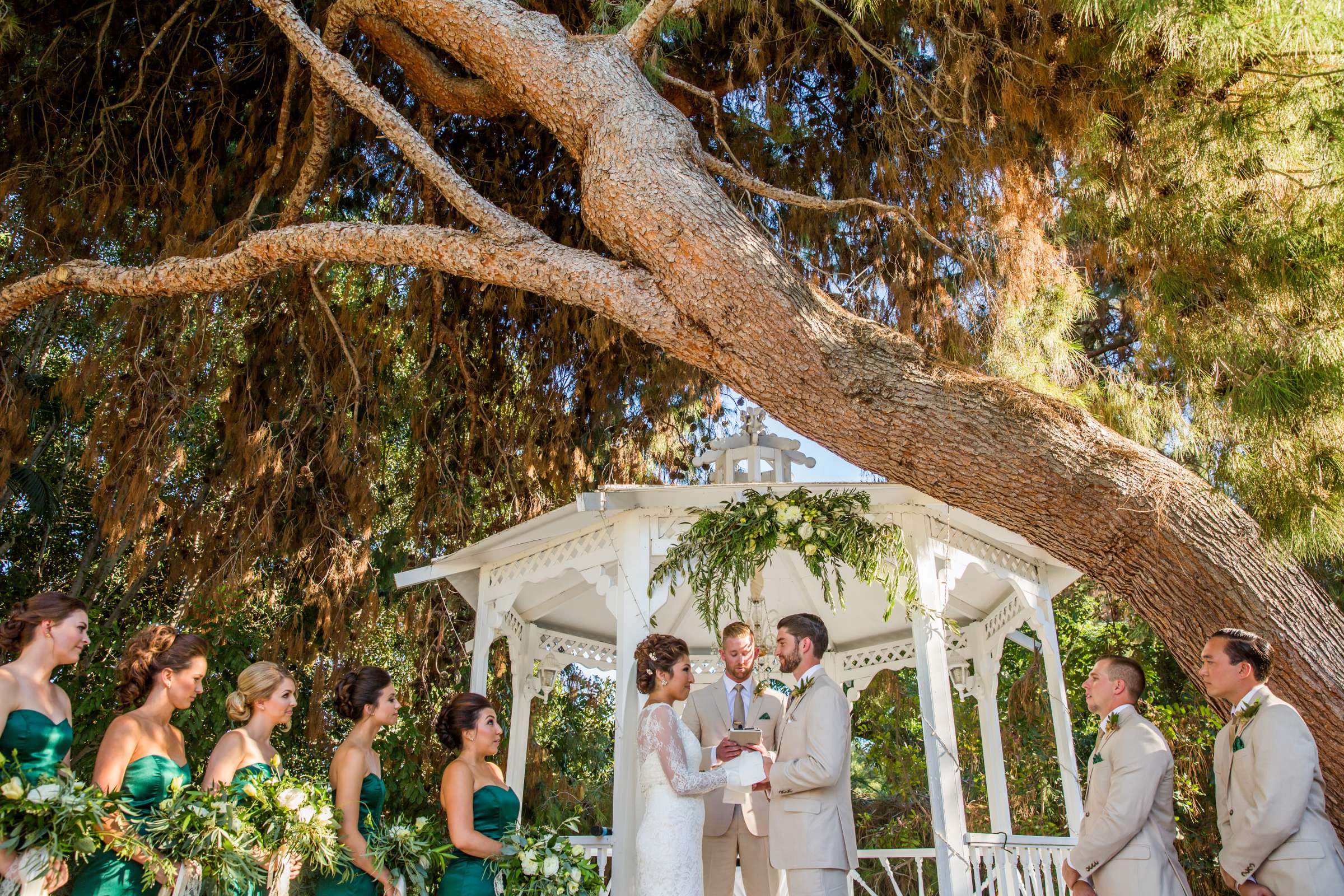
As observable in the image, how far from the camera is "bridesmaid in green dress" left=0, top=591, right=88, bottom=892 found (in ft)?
10.1

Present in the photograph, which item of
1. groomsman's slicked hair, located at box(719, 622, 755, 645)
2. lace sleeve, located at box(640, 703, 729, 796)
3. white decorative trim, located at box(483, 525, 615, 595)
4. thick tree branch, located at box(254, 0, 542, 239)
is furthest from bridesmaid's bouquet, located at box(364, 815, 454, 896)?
thick tree branch, located at box(254, 0, 542, 239)

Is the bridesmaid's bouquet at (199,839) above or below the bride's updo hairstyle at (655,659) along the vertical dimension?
below

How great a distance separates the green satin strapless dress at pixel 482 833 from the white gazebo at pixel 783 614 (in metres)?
0.98

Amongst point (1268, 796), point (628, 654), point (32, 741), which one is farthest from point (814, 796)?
point (32, 741)

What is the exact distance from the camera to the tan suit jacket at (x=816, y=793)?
374 cm

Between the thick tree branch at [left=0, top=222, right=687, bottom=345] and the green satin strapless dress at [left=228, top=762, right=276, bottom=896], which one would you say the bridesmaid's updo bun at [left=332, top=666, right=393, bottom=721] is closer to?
the green satin strapless dress at [left=228, top=762, right=276, bottom=896]

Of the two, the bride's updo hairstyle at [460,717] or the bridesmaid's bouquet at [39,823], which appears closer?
the bridesmaid's bouquet at [39,823]

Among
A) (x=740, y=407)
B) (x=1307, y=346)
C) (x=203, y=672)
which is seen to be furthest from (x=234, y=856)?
(x=740, y=407)

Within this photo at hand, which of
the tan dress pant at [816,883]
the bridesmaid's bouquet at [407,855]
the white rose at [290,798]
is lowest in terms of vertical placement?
the tan dress pant at [816,883]

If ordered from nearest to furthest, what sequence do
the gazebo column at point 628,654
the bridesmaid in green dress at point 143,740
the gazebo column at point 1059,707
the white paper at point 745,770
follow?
1. the bridesmaid in green dress at point 143,740
2. the white paper at point 745,770
3. the gazebo column at point 628,654
4. the gazebo column at point 1059,707

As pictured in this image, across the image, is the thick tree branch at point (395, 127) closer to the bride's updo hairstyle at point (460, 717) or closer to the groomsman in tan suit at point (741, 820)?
the bride's updo hairstyle at point (460, 717)

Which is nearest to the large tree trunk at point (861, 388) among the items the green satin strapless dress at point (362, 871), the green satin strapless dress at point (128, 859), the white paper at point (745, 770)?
the white paper at point (745, 770)

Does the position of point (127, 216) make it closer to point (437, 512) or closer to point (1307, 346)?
point (437, 512)

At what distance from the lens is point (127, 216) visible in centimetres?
693
